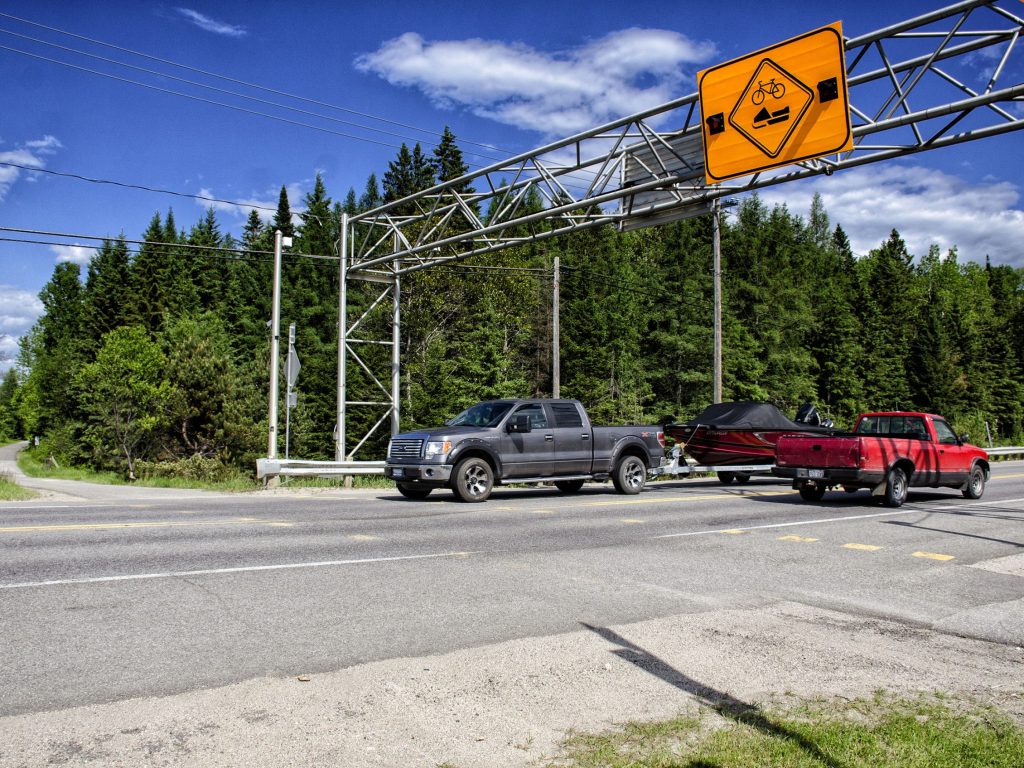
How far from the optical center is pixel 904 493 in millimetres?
16719

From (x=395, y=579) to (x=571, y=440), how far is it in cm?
1037

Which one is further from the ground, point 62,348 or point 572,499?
point 62,348

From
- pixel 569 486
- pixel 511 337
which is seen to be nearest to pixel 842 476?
pixel 569 486

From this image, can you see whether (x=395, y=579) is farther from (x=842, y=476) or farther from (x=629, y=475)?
(x=629, y=475)

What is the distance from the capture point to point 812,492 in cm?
1730

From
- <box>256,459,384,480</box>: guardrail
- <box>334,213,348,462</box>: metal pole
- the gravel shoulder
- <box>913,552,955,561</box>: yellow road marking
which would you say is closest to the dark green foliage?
<box>334,213,348,462</box>: metal pole

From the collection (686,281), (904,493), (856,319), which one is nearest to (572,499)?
(904,493)

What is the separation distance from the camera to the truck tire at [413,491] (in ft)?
56.7

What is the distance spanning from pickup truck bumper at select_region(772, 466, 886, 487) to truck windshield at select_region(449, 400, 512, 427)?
613cm

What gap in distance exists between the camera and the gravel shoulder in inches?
157

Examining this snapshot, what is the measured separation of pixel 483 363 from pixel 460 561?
34.7 meters

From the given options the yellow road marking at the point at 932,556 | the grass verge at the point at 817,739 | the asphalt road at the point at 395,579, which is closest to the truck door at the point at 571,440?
the asphalt road at the point at 395,579

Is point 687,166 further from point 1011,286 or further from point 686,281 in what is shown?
Result: point 1011,286

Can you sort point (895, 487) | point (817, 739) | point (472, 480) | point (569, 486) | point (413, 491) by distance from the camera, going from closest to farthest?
point (817, 739) < point (895, 487) < point (472, 480) < point (413, 491) < point (569, 486)
